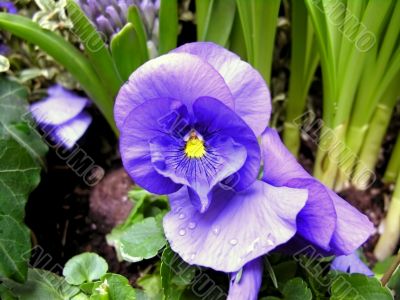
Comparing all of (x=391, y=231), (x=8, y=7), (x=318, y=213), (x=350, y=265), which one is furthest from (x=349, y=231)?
(x=8, y=7)

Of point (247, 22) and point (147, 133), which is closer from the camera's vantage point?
point (147, 133)

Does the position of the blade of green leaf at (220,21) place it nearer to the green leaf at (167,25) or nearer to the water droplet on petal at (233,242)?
the green leaf at (167,25)

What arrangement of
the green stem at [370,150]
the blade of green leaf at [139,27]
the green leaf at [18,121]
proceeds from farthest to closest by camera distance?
1. the green stem at [370,150]
2. the green leaf at [18,121]
3. the blade of green leaf at [139,27]

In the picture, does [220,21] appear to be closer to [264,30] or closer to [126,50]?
[264,30]

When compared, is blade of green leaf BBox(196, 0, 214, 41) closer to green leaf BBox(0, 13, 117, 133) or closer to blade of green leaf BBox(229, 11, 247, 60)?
blade of green leaf BBox(229, 11, 247, 60)

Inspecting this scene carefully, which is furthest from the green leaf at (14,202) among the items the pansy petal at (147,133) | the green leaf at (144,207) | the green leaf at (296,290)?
the green leaf at (296,290)

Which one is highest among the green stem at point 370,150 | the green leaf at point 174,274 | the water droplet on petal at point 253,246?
the water droplet on petal at point 253,246

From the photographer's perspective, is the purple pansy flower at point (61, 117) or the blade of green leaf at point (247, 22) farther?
the purple pansy flower at point (61, 117)
